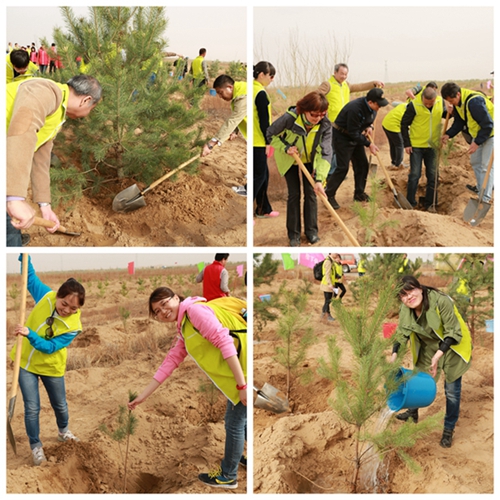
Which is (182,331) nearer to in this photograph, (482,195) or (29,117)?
(29,117)

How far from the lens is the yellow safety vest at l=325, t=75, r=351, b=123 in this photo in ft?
13.8

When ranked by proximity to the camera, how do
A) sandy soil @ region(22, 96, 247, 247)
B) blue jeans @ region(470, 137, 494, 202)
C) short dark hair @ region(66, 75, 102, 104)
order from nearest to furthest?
short dark hair @ region(66, 75, 102, 104)
blue jeans @ region(470, 137, 494, 202)
sandy soil @ region(22, 96, 247, 247)

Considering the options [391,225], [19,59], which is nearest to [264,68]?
[391,225]

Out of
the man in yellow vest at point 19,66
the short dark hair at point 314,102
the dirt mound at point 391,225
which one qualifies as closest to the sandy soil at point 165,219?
the dirt mound at point 391,225

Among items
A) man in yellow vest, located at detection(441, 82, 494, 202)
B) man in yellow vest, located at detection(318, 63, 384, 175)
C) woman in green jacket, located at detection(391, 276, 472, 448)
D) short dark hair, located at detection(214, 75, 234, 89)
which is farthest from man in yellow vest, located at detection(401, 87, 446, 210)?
short dark hair, located at detection(214, 75, 234, 89)

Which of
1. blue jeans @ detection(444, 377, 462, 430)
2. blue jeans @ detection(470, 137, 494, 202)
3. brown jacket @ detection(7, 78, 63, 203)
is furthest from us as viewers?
blue jeans @ detection(470, 137, 494, 202)

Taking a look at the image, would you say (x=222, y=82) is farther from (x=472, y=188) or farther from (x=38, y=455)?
(x=38, y=455)

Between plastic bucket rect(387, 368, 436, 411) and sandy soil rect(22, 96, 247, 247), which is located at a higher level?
sandy soil rect(22, 96, 247, 247)

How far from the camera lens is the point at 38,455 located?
11.5 ft

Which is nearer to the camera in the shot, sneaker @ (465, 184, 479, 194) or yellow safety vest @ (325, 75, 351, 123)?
yellow safety vest @ (325, 75, 351, 123)

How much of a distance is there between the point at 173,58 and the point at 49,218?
261cm

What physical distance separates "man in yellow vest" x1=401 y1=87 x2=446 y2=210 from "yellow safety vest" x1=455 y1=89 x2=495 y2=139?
242 mm

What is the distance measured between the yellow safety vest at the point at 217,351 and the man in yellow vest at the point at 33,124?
112 cm

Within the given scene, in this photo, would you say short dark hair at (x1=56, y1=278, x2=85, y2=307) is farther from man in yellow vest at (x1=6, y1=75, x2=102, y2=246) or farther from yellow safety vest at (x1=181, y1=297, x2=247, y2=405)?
yellow safety vest at (x1=181, y1=297, x2=247, y2=405)
